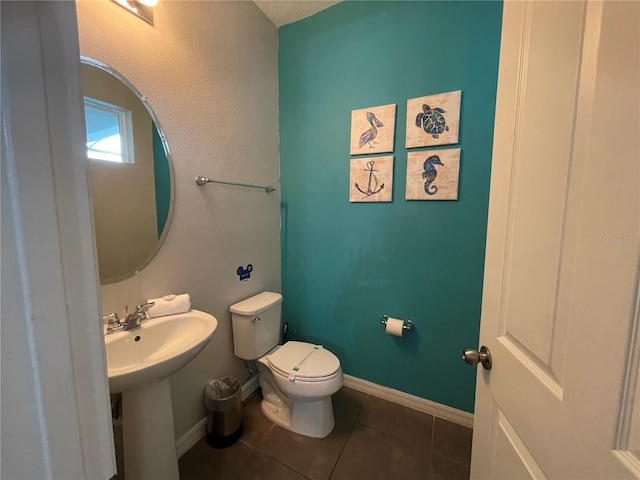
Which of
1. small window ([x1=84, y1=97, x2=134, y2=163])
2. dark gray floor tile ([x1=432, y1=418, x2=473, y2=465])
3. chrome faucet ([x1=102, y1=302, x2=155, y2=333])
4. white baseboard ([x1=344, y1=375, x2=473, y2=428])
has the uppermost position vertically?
small window ([x1=84, y1=97, x2=134, y2=163])

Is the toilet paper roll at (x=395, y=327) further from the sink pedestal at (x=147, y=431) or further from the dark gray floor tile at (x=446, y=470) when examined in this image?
the sink pedestal at (x=147, y=431)

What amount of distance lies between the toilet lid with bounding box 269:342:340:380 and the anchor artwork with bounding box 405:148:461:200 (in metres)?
1.11

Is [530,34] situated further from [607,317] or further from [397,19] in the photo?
[397,19]

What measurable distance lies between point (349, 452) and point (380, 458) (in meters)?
0.16

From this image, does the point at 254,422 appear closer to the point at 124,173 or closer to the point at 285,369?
the point at 285,369

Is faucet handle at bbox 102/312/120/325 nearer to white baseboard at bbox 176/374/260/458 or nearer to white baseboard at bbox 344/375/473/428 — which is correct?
white baseboard at bbox 176/374/260/458

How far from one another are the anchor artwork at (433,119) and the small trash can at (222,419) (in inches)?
71.3

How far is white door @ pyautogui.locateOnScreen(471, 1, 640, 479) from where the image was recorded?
0.36 metres

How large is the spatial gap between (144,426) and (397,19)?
241 cm

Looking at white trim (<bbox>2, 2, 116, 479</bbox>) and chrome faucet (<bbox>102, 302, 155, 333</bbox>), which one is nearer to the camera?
white trim (<bbox>2, 2, 116, 479</bbox>)

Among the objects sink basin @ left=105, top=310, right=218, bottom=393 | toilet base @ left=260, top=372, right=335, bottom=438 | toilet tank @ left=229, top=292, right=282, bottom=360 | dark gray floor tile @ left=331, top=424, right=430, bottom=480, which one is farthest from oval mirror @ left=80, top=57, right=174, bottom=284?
dark gray floor tile @ left=331, top=424, right=430, bottom=480

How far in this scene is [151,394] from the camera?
3.35 feet

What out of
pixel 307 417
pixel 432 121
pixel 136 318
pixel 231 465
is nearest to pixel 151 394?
pixel 136 318

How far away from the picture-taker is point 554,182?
0.50 m
